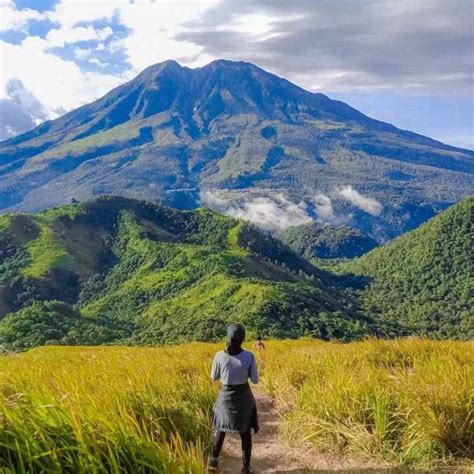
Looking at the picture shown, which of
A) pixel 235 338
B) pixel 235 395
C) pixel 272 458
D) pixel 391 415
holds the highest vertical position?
pixel 235 338

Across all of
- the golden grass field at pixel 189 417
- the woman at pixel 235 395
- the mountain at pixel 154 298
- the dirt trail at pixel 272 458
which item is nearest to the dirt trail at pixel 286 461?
the dirt trail at pixel 272 458

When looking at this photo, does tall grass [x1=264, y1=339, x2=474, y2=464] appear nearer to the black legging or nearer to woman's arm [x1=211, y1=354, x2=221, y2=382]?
the black legging

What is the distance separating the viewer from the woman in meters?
7.84

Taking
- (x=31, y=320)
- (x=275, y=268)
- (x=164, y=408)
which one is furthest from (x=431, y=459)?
(x=275, y=268)

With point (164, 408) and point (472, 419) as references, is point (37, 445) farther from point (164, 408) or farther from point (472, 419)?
point (472, 419)

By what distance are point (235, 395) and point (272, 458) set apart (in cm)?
120

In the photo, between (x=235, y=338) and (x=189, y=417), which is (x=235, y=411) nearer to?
(x=189, y=417)

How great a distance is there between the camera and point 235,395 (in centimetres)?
812

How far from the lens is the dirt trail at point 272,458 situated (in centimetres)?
780

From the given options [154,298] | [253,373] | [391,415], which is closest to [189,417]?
[253,373]

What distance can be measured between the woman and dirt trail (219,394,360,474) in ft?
1.59

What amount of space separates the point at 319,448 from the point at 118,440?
14.1ft

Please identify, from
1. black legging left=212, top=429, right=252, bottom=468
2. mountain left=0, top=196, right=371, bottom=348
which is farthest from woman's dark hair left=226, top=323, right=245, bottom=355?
mountain left=0, top=196, right=371, bottom=348

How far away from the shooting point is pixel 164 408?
825 centimetres
